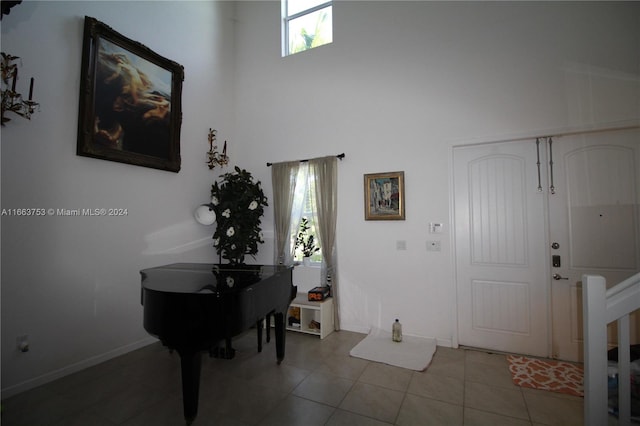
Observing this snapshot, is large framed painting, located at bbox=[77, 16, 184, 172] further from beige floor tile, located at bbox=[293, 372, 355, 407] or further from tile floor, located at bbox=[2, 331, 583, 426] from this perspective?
beige floor tile, located at bbox=[293, 372, 355, 407]

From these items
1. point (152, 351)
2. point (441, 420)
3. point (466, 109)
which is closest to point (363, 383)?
point (441, 420)

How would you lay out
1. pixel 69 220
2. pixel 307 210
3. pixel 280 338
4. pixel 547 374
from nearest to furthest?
pixel 547 374, pixel 69 220, pixel 280 338, pixel 307 210

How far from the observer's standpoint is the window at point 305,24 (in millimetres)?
4223

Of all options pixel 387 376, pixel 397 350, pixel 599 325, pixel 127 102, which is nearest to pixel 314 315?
pixel 397 350

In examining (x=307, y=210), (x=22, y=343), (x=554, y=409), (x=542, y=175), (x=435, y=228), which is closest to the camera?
(x=554, y=409)

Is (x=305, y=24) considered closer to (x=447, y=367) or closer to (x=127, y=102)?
(x=127, y=102)

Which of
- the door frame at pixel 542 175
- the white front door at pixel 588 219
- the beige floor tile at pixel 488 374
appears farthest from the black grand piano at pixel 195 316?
the white front door at pixel 588 219

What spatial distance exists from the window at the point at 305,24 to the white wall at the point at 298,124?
199 millimetres

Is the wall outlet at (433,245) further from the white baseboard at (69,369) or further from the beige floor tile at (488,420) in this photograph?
the white baseboard at (69,369)

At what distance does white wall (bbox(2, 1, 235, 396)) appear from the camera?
241cm

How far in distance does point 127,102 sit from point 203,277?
2207 millimetres

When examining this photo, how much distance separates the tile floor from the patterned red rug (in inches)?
3.4

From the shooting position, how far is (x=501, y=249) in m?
3.11

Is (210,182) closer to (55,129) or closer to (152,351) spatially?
(55,129)
